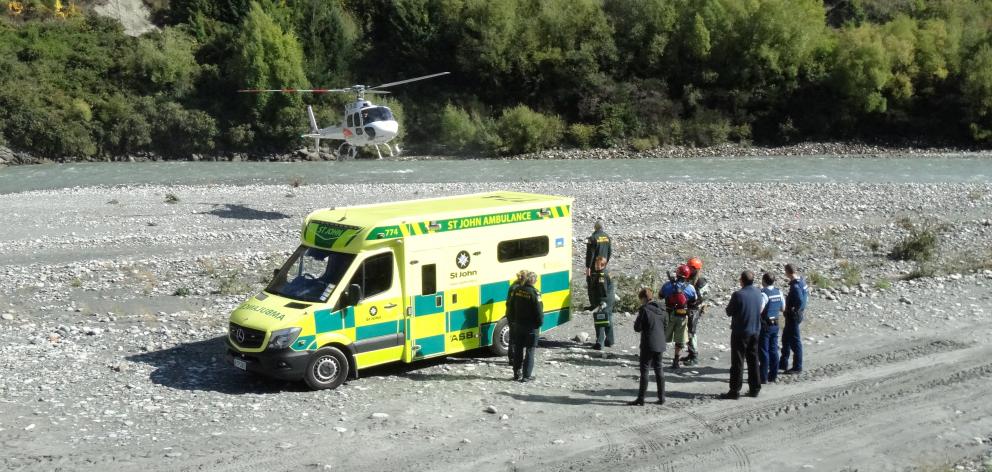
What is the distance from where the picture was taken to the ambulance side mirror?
12.4 meters

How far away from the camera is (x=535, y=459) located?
9.95 m

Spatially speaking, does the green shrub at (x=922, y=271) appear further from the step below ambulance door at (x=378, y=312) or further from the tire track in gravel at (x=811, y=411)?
the step below ambulance door at (x=378, y=312)

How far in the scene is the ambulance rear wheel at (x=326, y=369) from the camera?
40.0 ft

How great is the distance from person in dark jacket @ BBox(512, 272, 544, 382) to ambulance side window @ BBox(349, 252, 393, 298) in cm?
174

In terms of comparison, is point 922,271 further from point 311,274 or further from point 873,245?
point 311,274

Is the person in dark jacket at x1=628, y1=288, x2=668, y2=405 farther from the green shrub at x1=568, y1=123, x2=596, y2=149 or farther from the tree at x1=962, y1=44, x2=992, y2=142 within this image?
the tree at x1=962, y1=44, x2=992, y2=142

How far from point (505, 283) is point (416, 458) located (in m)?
4.44

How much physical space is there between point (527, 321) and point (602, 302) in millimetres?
2252

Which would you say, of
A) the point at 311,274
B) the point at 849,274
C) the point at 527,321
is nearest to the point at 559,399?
the point at 527,321

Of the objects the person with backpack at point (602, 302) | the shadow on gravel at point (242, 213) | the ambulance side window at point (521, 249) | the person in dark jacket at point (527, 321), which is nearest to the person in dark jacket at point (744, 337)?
the person in dark jacket at point (527, 321)

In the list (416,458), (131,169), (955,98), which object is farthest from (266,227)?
(955,98)

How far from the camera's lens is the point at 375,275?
42.0 ft

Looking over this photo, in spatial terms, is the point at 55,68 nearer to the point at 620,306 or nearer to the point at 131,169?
the point at 131,169

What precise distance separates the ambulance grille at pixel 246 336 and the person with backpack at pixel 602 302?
199 inches
